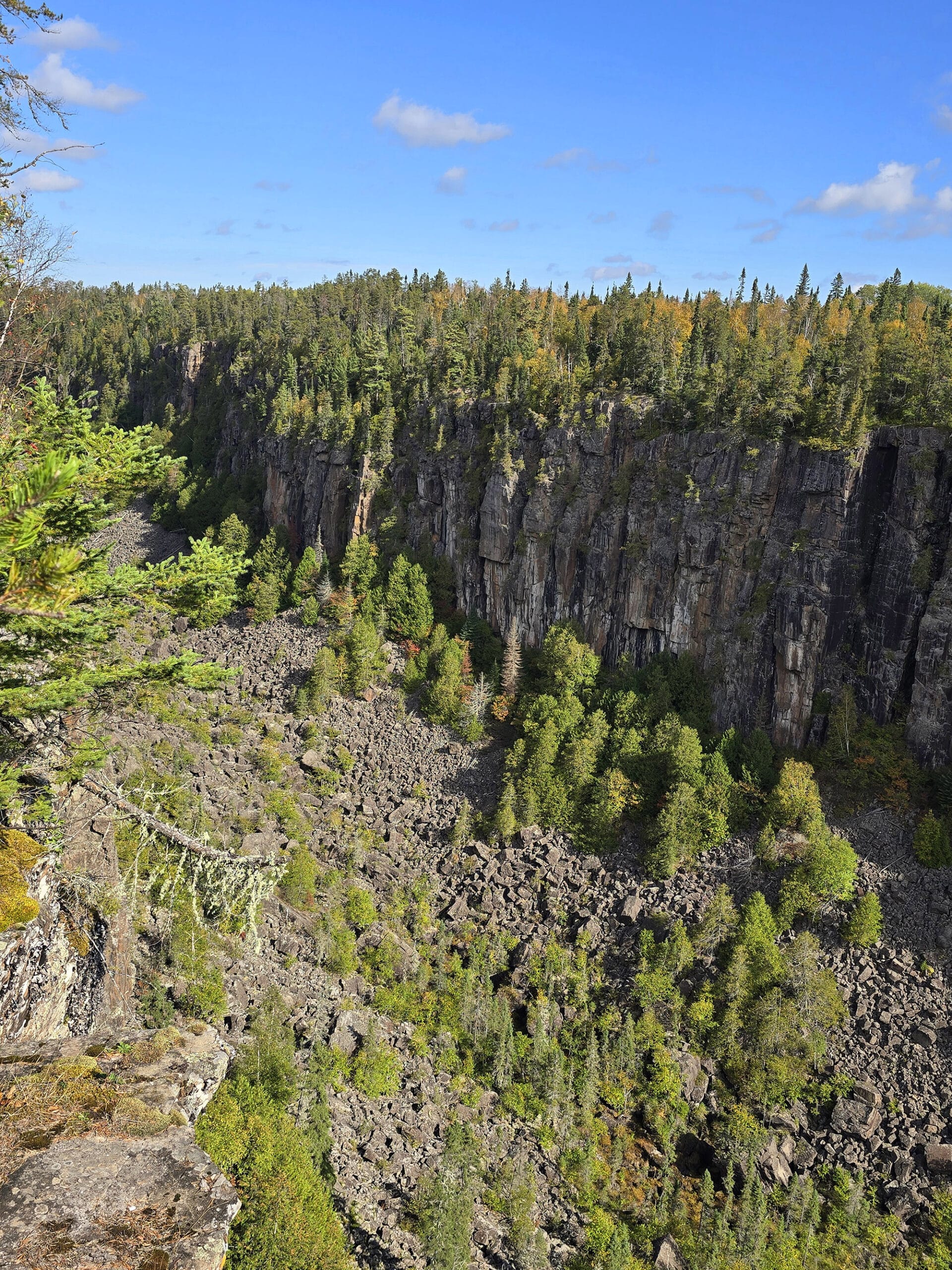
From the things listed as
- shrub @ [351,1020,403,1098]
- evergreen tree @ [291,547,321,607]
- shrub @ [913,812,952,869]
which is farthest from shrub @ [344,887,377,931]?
evergreen tree @ [291,547,321,607]

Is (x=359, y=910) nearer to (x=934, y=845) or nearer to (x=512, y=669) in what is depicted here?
(x=512, y=669)

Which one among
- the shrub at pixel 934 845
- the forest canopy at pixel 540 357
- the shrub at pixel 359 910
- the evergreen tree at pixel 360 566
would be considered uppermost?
the forest canopy at pixel 540 357

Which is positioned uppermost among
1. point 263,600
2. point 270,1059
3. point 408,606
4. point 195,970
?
point 408,606

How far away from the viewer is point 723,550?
53312 mm

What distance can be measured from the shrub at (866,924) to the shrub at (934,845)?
4.25 m

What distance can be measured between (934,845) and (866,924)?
6.18m

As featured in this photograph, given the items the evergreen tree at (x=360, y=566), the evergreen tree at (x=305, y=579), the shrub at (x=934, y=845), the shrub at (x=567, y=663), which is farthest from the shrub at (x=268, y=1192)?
the evergreen tree at (x=305, y=579)

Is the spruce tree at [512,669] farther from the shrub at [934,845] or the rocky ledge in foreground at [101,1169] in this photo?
the rocky ledge in foreground at [101,1169]

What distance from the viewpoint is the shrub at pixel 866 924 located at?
3962 centimetres

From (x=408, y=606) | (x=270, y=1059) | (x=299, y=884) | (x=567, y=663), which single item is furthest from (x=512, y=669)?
(x=270, y=1059)

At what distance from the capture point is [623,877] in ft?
152

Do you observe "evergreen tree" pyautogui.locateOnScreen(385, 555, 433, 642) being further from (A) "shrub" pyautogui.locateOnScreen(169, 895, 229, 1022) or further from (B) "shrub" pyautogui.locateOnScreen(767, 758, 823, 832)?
(A) "shrub" pyautogui.locateOnScreen(169, 895, 229, 1022)

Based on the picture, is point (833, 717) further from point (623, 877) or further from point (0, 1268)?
point (0, 1268)

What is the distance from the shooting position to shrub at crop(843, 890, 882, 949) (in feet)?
130
